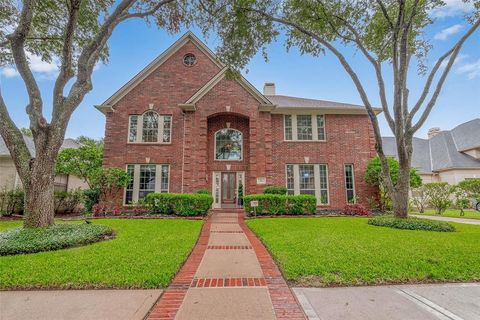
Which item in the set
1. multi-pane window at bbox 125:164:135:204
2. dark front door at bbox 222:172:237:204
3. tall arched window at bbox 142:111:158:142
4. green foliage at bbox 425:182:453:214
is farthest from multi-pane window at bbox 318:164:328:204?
multi-pane window at bbox 125:164:135:204

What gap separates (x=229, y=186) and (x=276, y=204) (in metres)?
4.10

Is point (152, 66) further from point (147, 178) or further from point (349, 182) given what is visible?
point (349, 182)

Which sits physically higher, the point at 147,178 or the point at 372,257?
the point at 147,178

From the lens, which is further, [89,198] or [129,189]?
[129,189]

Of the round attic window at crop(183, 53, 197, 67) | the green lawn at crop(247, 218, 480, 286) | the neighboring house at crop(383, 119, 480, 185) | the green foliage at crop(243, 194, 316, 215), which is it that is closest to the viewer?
the green lawn at crop(247, 218, 480, 286)

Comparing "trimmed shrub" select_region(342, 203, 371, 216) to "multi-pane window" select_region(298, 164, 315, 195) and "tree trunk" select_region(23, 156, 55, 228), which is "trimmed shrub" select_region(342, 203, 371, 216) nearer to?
"multi-pane window" select_region(298, 164, 315, 195)

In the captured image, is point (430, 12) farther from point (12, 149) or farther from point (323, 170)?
point (12, 149)

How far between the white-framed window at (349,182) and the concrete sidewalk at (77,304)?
42.9 ft

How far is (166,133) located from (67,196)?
21.2 feet

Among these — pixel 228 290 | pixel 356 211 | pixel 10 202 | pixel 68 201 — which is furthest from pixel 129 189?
pixel 356 211

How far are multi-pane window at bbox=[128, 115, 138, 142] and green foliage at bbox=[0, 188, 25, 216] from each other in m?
5.98

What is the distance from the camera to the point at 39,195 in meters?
6.27

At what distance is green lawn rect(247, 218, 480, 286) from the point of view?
370cm

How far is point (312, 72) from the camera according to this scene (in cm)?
1316
